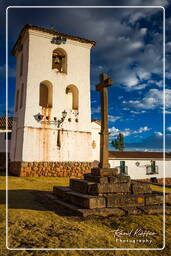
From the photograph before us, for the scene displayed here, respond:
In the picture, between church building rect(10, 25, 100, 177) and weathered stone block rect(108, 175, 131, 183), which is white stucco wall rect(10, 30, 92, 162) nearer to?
church building rect(10, 25, 100, 177)

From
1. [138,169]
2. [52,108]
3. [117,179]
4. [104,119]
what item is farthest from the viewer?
[138,169]

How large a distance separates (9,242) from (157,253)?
90.0 inches

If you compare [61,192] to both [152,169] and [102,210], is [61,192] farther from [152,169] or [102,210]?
[152,169]

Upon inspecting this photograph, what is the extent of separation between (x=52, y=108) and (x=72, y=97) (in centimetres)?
228

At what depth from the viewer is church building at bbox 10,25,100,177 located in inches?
554

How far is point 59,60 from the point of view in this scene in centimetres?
1622

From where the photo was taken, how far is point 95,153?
20.6 meters

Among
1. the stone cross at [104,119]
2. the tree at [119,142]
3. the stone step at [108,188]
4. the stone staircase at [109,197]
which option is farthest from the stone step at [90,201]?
the tree at [119,142]

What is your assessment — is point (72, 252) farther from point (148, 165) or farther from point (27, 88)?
point (148, 165)

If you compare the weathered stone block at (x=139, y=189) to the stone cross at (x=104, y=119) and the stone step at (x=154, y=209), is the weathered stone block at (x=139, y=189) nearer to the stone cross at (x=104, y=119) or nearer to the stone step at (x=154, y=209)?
the stone step at (x=154, y=209)

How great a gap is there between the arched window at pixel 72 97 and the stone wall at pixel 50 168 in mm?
3872

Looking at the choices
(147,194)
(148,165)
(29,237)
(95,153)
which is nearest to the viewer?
(29,237)

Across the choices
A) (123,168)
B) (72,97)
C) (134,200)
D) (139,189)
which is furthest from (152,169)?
(134,200)

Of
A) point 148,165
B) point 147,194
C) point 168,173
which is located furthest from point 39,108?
point 168,173
